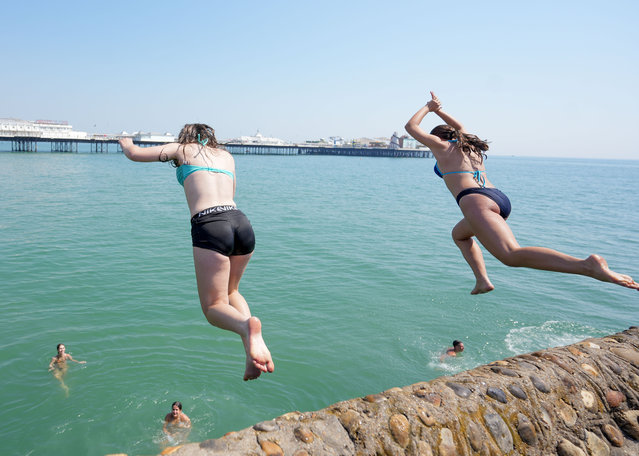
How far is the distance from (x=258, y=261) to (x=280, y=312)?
6.92m

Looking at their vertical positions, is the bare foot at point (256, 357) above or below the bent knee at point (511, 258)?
below

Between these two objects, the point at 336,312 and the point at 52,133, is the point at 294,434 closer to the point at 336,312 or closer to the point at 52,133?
the point at 336,312

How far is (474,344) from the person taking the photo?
49.8ft

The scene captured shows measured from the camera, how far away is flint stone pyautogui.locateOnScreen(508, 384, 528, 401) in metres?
4.26

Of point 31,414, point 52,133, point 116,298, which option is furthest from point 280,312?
point 52,133

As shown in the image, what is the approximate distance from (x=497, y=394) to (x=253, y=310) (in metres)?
13.6

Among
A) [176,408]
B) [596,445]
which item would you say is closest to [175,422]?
[176,408]

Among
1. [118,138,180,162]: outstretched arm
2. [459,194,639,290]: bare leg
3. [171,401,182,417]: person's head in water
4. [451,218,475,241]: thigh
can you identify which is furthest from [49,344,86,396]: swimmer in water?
[459,194,639,290]: bare leg

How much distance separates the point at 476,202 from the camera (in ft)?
15.3

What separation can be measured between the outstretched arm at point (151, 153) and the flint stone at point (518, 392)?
13.3 feet

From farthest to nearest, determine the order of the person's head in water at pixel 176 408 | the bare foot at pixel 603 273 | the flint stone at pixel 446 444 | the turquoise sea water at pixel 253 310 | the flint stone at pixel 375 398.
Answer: the turquoise sea water at pixel 253 310, the person's head in water at pixel 176 408, the flint stone at pixel 375 398, the bare foot at pixel 603 273, the flint stone at pixel 446 444

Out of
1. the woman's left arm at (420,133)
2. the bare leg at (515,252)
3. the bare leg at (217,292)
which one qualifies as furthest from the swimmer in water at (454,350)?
the bare leg at (217,292)

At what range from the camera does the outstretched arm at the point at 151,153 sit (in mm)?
3969

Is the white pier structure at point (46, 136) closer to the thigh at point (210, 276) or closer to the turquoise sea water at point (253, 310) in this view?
the turquoise sea water at point (253, 310)
